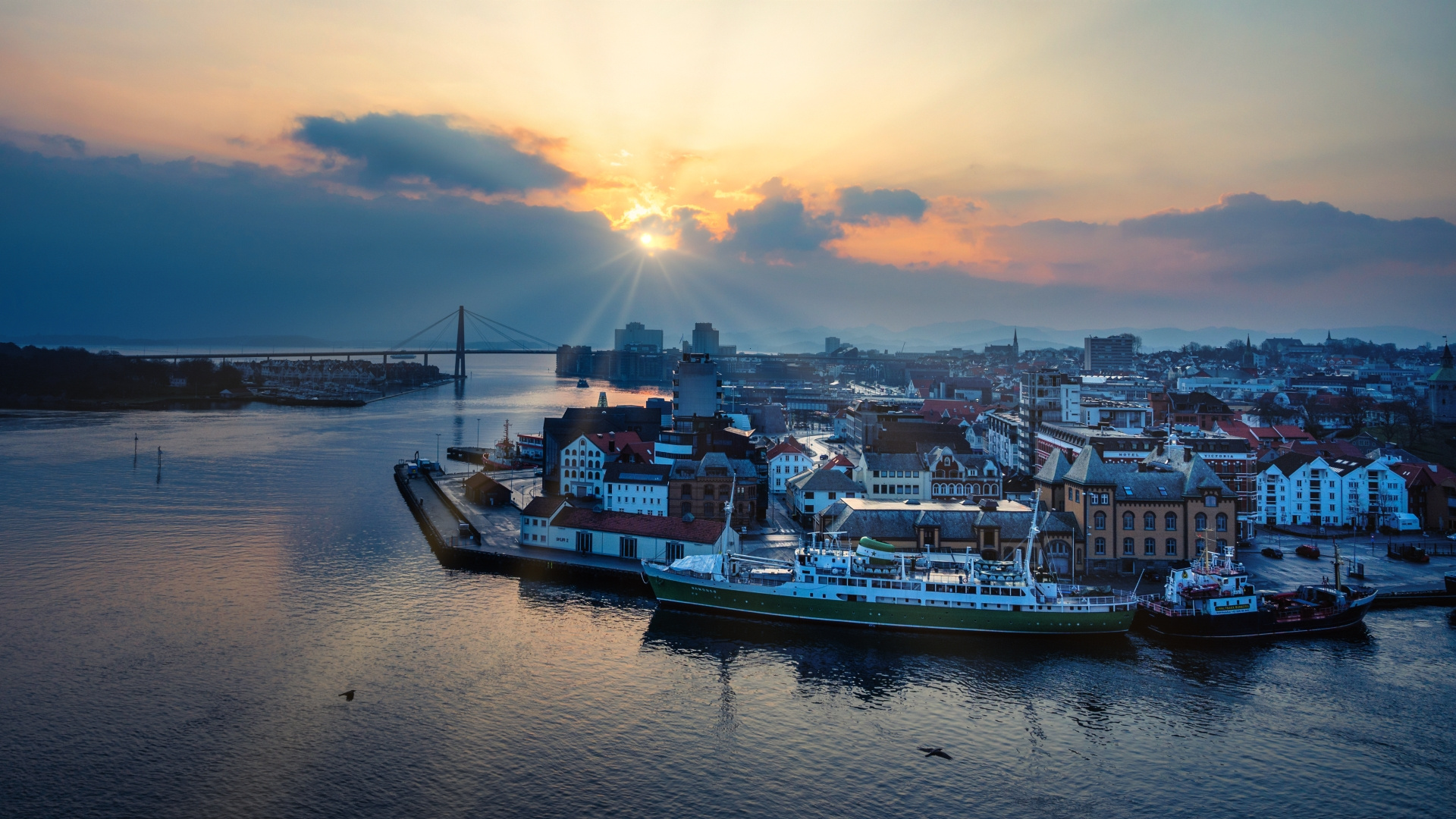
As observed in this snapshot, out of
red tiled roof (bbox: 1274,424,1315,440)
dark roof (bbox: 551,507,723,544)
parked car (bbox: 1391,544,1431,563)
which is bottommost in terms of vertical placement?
parked car (bbox: 1391,544,1431,563)

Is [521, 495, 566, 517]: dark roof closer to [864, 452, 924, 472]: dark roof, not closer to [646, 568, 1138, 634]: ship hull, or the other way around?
[646, 568, 1138, 634]: ship hull

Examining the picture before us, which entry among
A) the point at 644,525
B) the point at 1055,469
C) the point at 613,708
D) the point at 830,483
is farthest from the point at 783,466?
the point at 613,708

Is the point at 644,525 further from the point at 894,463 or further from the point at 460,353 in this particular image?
the point at 460,353

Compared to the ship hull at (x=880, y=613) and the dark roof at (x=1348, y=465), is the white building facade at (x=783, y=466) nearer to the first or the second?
the ship hull at (x=880, y=613)

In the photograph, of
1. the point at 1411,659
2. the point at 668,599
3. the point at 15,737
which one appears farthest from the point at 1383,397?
the point at 15,737

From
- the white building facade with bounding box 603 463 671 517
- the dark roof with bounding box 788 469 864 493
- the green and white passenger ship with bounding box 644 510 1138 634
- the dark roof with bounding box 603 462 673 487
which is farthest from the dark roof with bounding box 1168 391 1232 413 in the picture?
the white building facade with bounding box 603 463 671 517

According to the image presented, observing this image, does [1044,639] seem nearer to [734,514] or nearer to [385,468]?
[734,514]

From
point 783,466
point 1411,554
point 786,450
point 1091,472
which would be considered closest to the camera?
point 1091,472
